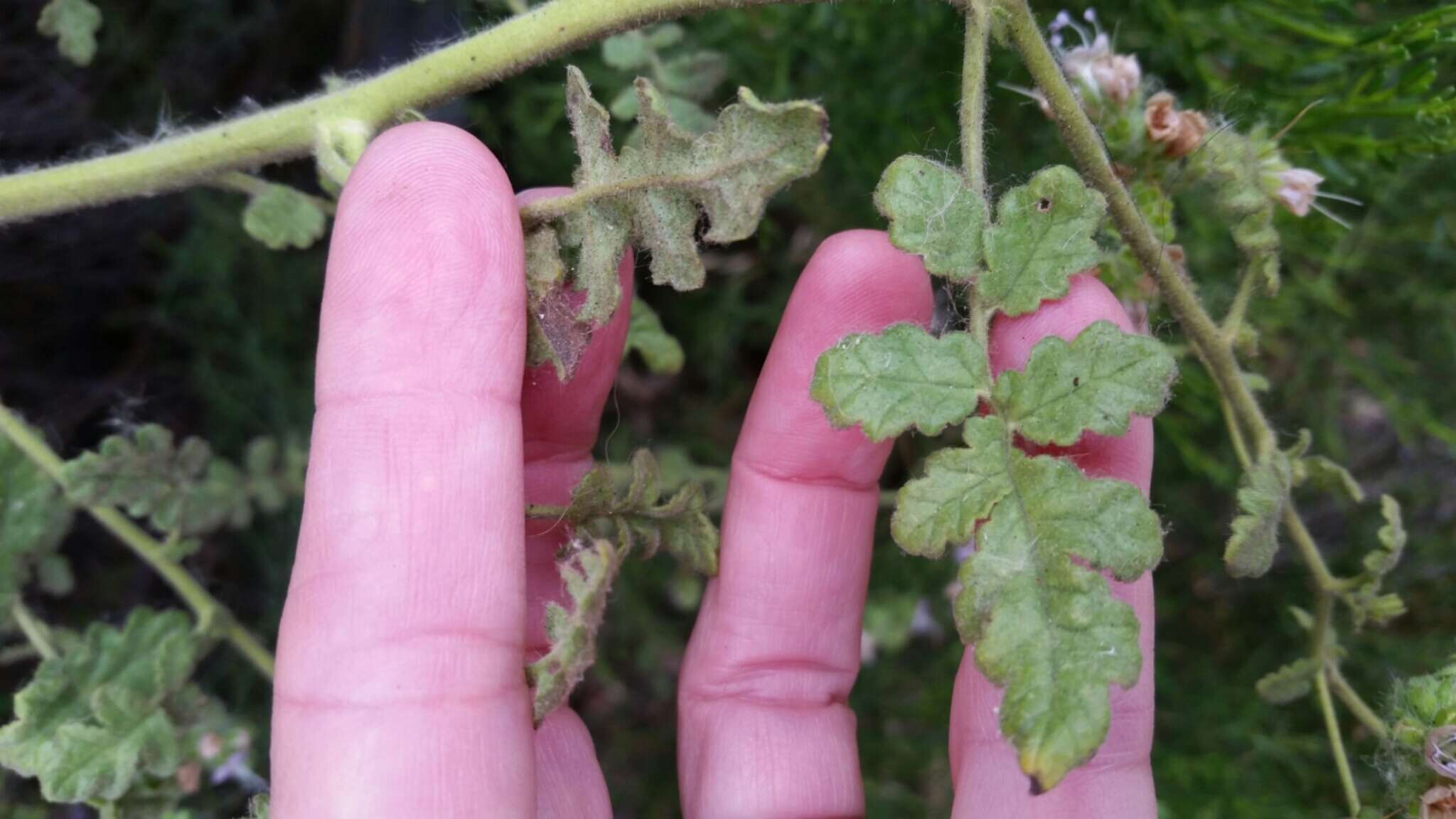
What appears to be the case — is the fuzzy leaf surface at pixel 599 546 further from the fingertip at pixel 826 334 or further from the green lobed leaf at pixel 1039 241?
the green lobed leaf at pixel 1039 241

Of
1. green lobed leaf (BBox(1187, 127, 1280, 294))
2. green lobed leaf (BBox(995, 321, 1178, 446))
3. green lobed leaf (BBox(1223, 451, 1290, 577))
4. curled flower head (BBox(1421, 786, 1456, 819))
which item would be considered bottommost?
curled flower head (BBox(1421, 786, 1456, 819))

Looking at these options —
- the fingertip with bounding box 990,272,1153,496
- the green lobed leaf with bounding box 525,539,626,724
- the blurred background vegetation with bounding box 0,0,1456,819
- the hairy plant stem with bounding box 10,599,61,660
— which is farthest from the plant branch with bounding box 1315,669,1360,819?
the hairy plant stem with bounding box 10,599,61,660

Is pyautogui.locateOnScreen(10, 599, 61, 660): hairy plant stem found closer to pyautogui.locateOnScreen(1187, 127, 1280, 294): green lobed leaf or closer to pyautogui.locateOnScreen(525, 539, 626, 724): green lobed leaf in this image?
pyautogui.locateOnScreen(525, 539, 626, 724): green lobed leaf

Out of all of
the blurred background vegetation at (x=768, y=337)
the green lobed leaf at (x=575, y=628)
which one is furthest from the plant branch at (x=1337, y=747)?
the green lobed leaf at (x=575, y=628)

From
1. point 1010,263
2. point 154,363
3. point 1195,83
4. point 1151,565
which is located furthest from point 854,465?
point 154,363

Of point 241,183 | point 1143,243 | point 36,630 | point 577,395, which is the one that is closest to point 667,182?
point 577,395

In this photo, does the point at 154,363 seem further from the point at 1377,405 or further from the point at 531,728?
the point at 1377,405

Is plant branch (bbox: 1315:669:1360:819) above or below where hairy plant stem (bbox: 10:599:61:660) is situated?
below
